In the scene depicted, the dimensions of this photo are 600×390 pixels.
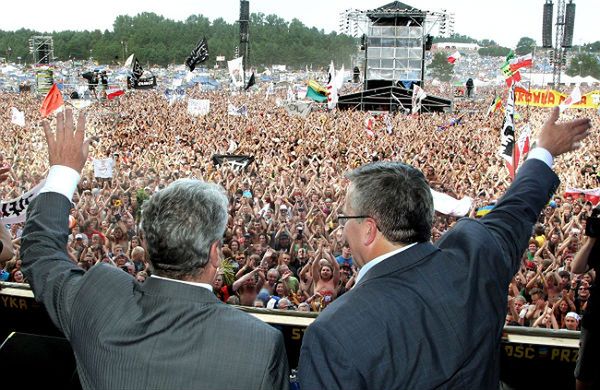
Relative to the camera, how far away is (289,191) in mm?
8344

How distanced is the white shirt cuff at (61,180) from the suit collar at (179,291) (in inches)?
13.2

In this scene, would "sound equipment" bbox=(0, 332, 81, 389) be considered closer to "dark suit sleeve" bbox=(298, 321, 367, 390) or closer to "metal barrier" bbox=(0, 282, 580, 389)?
"metal barrier" bbox=(0, 282, 580, 389)

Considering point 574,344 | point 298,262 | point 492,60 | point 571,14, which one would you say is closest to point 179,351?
point 574,344

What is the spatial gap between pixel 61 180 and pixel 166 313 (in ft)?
1.39

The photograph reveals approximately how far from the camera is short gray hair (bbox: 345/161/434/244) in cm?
134

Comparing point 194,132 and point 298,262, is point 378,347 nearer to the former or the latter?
point 298,262

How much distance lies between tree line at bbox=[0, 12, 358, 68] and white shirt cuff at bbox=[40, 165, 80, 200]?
4336 centimetres

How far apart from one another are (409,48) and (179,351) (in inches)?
1012

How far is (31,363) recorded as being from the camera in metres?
2.04

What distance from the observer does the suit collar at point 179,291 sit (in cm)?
121

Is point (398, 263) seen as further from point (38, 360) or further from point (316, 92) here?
point (316, 92)

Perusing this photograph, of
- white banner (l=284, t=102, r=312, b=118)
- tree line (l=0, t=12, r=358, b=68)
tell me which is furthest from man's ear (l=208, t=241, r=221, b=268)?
tree line (l=0, t=12, r=358, b=68)

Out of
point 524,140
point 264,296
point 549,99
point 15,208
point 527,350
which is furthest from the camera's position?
point 549,99

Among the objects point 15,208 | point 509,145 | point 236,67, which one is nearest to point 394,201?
point 15,208
